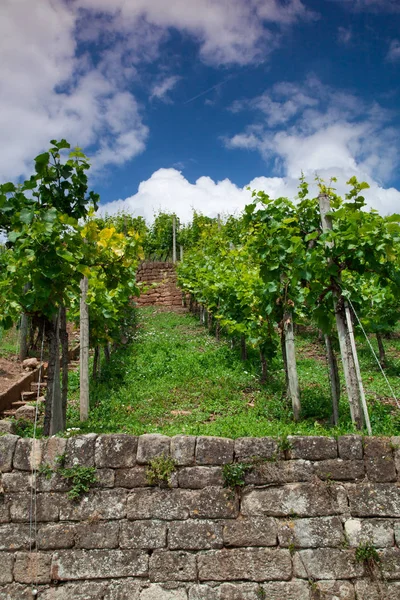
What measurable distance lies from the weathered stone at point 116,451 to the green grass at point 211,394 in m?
0.55

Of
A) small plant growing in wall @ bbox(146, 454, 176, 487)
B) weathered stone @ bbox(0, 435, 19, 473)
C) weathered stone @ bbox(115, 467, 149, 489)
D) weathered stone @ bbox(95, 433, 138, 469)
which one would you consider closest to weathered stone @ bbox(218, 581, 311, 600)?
small plant growing in wall @ bbox(146, 454, 176, 487)

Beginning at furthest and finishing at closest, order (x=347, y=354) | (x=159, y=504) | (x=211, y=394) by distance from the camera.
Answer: (x=211, y=394) → (x=347, y=354) → (x=159, y=504)

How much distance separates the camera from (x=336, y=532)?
12.1 feet

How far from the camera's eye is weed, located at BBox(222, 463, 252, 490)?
380cm

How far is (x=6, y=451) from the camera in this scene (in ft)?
13.2

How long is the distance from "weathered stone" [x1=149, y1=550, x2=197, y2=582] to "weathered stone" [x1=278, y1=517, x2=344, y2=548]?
0.73 m

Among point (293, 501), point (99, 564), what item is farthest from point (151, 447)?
point (293, 501)

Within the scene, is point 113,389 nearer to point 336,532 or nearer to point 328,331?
point 328,331

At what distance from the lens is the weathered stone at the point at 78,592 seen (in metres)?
3.69

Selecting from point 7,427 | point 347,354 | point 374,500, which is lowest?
point 374,500

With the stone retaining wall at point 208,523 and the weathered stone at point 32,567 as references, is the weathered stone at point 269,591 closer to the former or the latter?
the stone retaining wall at point 208,523

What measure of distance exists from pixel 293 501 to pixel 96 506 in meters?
1.60

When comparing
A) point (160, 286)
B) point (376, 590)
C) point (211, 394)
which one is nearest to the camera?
point (376, 590)

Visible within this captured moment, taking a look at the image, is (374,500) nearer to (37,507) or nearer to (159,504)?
(159,504)
